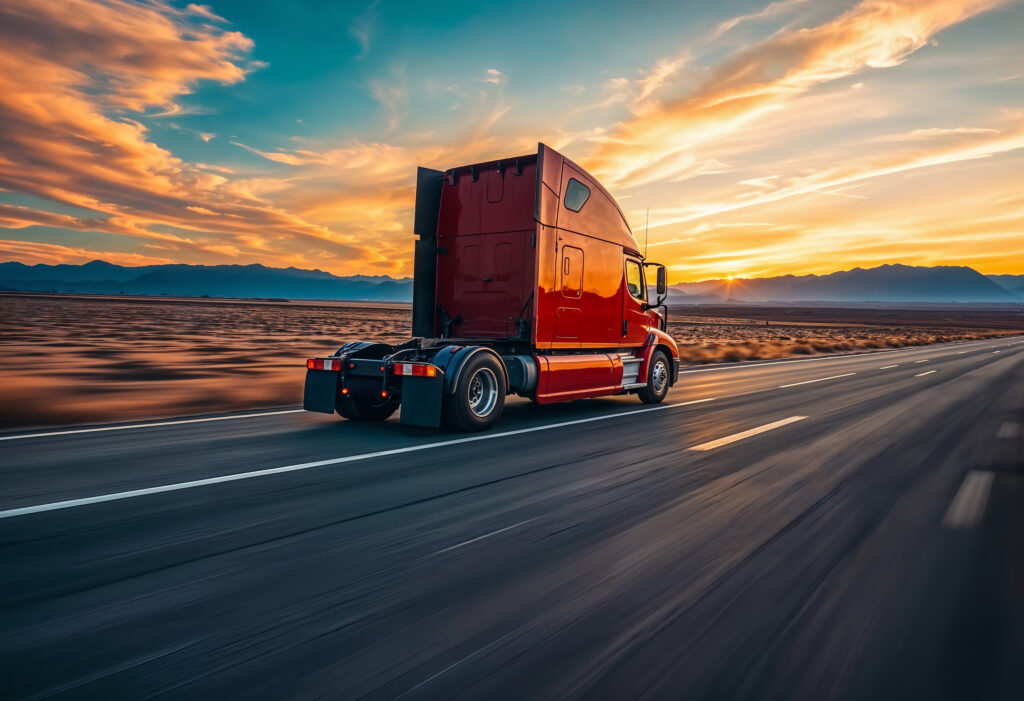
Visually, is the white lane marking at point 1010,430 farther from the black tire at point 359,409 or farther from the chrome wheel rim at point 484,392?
the black tire at point 359,409

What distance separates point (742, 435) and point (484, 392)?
3281 mm

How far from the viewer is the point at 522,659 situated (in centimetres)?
252

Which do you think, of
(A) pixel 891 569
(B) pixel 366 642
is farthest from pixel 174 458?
(A) pixel 891 569

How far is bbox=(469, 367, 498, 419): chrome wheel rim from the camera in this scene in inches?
319

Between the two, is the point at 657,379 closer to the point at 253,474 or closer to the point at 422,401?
the point at 422,401

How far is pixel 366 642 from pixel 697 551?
2082mm

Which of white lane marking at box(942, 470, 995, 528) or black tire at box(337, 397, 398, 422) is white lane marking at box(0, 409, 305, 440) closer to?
black tire at box(337, 397, 398, 422)

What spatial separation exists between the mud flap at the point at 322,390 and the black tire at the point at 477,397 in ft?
5.37

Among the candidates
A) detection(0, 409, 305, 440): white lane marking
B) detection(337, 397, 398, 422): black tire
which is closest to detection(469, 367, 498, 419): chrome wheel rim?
detection(337, 397, 398, 422): black tire

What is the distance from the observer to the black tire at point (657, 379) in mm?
11086

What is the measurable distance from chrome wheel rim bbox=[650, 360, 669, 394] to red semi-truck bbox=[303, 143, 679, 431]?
0.37 metres

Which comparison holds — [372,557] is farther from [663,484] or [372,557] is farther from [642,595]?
[663,484]

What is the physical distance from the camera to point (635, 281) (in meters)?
11.1

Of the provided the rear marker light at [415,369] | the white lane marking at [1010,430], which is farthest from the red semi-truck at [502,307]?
the white lane marking at [1010,430]
